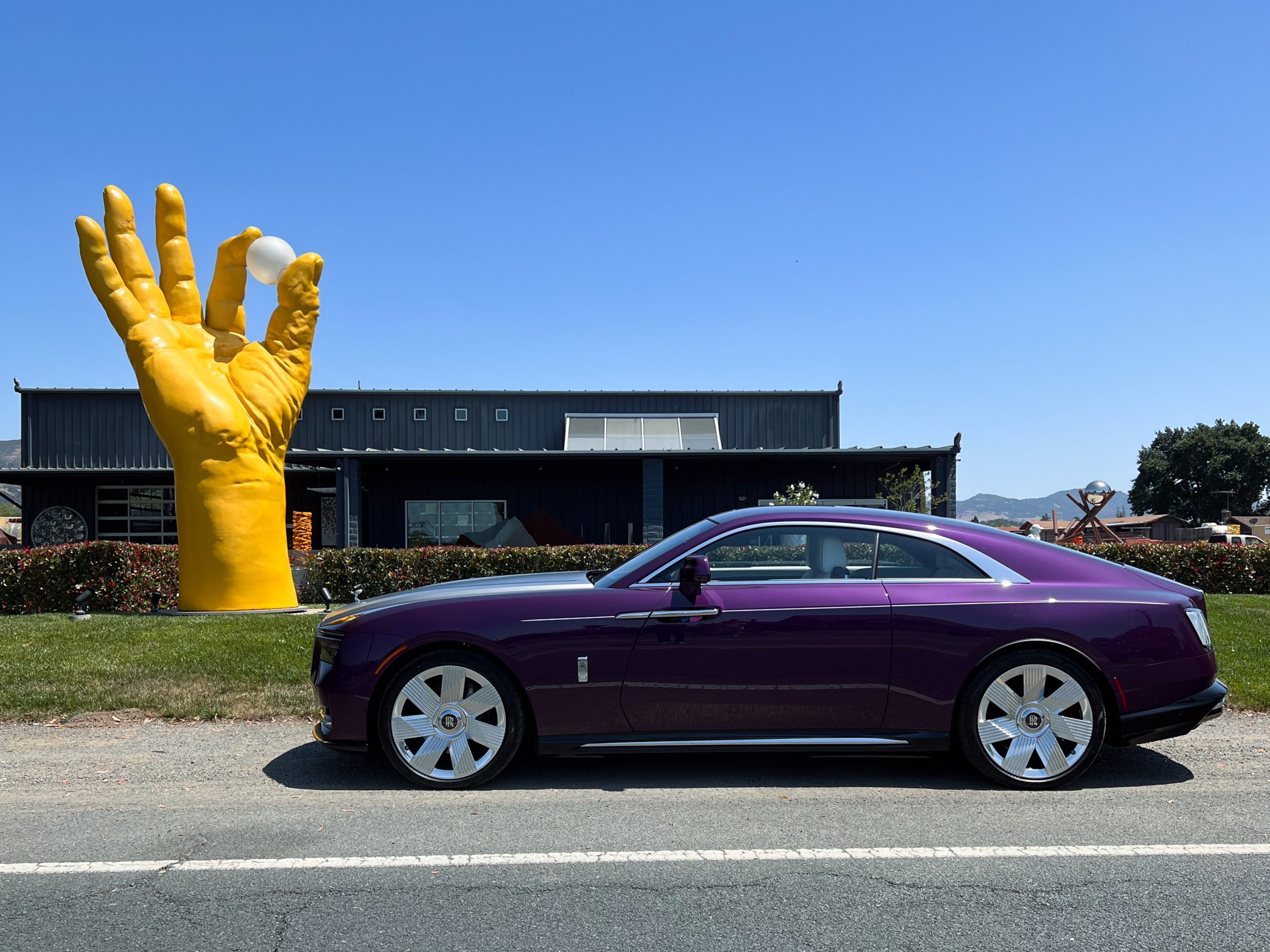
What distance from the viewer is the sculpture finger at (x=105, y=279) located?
1209cm

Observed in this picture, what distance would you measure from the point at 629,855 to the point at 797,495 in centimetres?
1694

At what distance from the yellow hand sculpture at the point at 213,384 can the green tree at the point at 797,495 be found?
370 inches

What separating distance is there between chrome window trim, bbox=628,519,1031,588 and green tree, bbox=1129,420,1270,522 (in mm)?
78396

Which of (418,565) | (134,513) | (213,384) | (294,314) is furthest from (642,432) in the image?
(213,384)

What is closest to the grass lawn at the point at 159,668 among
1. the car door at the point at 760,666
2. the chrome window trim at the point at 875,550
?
the car door at the point at 760,666

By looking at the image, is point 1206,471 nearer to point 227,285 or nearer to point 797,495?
point 797,495

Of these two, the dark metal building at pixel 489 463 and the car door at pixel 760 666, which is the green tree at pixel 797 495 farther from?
the car door at pixel 760 666

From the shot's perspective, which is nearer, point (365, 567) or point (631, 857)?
point (631, 857)

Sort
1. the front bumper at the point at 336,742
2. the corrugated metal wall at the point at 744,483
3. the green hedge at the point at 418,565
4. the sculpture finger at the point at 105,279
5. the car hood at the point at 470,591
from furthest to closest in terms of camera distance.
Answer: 1. the corrugated metal wall at the point at 744,483
2. the green hedge at the point at 418,565
3. the sculpture finger at the point at 105,279
4. the car hood at the point at 470,591
5. the front bumper at the point at 336,742

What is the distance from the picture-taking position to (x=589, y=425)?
92.3 feet

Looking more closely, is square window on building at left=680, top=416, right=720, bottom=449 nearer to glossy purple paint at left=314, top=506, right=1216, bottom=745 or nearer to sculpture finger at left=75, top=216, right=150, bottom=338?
sculpture finger at left=75, top=216, right=150, bottom=338

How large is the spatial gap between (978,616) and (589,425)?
77.5 ft

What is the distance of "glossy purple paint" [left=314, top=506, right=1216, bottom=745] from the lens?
15.7ft

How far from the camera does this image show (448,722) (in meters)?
4.83
